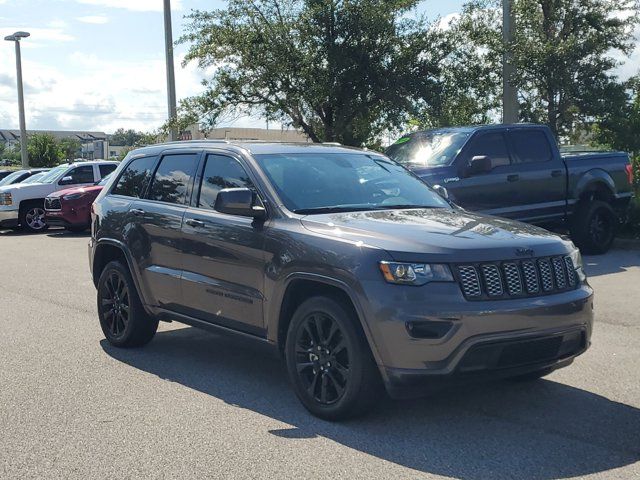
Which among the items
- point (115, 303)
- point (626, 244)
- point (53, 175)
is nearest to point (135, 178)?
point (115, 303)

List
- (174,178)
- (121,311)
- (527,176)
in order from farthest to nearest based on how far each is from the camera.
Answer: (527,176) → (121,311) → (174,178)

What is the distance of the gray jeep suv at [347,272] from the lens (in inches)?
186

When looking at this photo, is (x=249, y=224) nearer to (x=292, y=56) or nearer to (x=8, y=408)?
(x=8, y=408)

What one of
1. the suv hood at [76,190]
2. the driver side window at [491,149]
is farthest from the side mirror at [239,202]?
the suv hood at [76,190]

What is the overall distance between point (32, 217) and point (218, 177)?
1716 cm

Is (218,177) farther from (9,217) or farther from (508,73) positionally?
(9,217)

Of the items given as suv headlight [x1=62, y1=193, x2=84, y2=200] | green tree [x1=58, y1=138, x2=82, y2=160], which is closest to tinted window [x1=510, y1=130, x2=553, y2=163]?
suv headlight [x1=62, y1=193, x2=84, y2=200]

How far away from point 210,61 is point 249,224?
14.2 meters

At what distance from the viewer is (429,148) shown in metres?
12.0

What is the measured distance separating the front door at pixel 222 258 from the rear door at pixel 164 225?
0.46 ft

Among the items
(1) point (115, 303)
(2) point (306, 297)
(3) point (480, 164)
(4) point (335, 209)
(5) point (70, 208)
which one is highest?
(3) point (480, 164)

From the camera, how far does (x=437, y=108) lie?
18406mm

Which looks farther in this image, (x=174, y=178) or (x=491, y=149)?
(x=491, y=149)

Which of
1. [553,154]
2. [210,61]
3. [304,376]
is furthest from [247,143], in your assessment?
[210,61]
